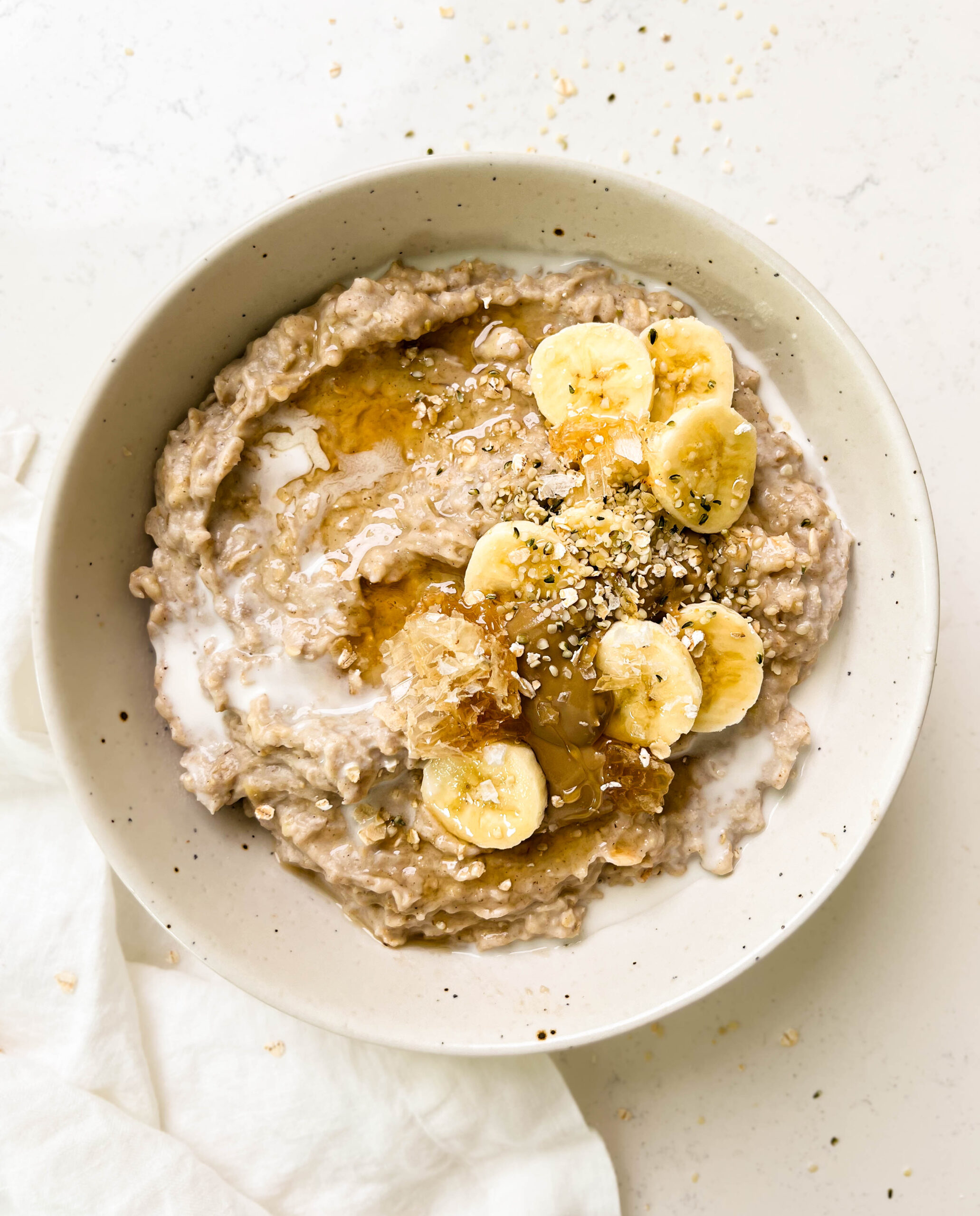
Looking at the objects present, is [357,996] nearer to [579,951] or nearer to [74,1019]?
[579,951]

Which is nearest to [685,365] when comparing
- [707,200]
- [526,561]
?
[526,561]

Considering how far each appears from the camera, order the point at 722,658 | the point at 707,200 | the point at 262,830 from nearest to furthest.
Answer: the point at 722,658, the point at 262,830, the point at 707,200

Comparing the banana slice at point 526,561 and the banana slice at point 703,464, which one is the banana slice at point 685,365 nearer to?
the banana slice at point 703,464

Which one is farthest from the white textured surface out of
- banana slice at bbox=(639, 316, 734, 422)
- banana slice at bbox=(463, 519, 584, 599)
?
banana slice at bbox=(463, 519, 584, 599)

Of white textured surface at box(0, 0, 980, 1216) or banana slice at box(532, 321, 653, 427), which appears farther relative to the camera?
white textured surface at box(0, 0, 980, 1216)

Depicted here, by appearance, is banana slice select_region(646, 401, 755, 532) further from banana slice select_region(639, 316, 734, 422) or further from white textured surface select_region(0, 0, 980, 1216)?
white textured surface select_region(0, 0, 980, 1216)

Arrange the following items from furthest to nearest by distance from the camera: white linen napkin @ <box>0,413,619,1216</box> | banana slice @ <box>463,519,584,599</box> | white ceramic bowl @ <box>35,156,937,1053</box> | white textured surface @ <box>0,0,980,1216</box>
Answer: white textured surface @ <box>0,0,980,1216</box>, white linen napkin @ <box>0,413,619,1216</box>, white ceramic bowl @ <box>35,156,937,1053</box>, banana slice @ <box>463,519,584,599</box>

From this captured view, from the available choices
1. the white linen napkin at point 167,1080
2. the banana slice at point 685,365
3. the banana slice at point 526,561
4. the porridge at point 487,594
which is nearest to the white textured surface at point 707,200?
the white linen napkin at point 167,1080

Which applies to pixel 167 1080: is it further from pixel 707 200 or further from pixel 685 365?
pixel 707 200
